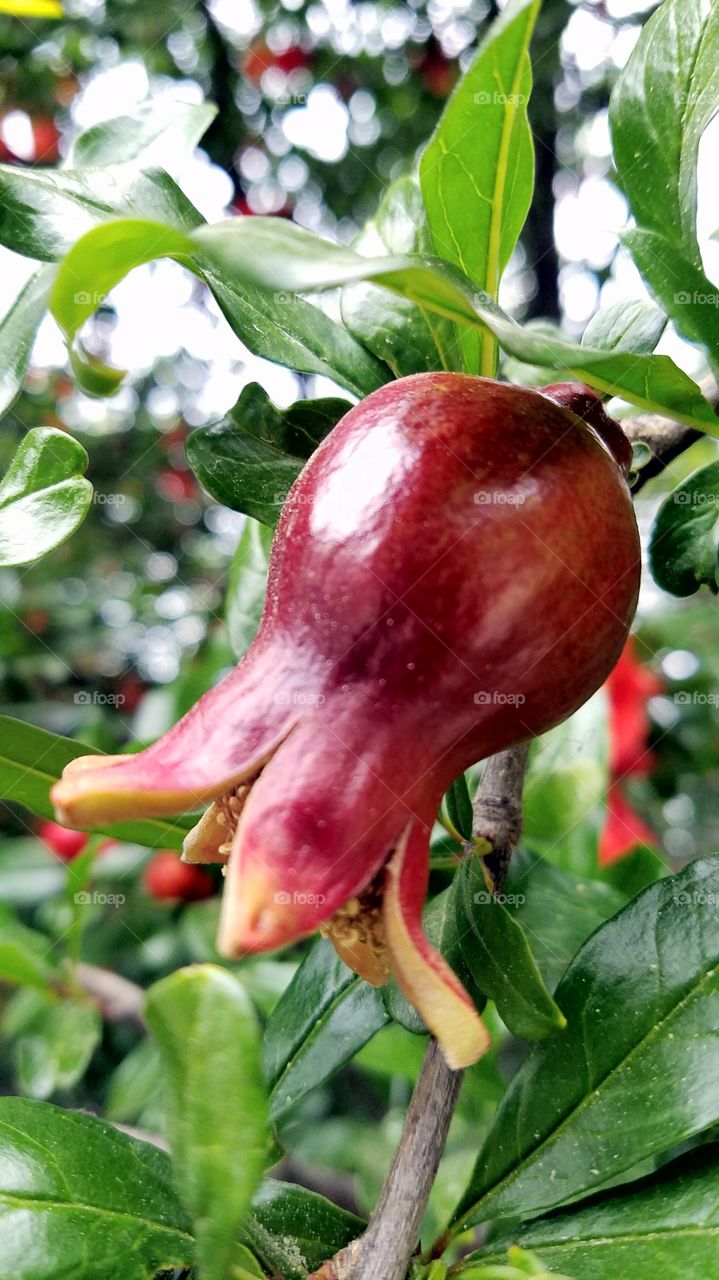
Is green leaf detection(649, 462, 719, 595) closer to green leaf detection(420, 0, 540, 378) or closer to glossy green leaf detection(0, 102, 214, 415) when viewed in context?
green leaf detection(420, 0, 540, 378)

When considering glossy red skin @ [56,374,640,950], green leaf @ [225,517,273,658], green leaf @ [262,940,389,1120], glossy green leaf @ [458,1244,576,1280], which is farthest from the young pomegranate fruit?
green leaf @ [225,517,273,658]

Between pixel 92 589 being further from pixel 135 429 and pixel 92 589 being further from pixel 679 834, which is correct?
pixel 679 834

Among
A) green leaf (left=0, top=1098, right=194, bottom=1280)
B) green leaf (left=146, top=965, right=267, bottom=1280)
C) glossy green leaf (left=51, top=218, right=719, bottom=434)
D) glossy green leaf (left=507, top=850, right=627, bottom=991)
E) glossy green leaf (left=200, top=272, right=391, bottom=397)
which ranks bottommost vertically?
glossy green leaf (left=507, top=850, right=627, bottom=991)

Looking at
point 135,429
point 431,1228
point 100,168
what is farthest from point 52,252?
point 135,429

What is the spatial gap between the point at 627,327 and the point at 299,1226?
0.54 m

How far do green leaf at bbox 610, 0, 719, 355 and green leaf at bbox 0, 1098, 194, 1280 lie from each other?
512 millimetres

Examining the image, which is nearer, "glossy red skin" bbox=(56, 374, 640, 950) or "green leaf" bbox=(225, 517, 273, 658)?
"glossy red skin" bbox=(56, 374, 640, 950)

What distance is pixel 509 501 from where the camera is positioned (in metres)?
0.47

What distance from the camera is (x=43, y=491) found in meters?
0.56

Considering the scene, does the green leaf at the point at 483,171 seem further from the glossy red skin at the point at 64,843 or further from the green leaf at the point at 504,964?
the glossy red skin at the point at 64,843

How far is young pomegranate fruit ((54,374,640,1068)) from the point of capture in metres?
0.43

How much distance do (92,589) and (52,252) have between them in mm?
2093

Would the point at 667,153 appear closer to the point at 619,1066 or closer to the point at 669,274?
the point at 669,274

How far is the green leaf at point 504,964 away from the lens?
531mm
